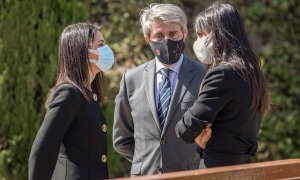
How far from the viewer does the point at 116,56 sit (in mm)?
7500

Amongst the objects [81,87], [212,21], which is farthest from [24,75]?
[212,21]

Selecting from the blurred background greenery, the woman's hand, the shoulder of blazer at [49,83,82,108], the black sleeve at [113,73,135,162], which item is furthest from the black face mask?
the blurred background greenery

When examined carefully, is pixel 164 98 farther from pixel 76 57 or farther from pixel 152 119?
pixel 76 57

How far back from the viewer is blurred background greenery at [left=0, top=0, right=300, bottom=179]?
19.4 ft

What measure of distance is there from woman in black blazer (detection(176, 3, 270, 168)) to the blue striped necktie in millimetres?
661

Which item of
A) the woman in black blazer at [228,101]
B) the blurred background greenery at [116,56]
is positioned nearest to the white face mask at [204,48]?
the woman in black blazer at [228,101]

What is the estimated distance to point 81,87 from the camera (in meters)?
3.82

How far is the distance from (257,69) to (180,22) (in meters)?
0.88

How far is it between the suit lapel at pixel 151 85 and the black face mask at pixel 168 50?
0.30 feet

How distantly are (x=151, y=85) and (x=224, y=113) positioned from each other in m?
0.92

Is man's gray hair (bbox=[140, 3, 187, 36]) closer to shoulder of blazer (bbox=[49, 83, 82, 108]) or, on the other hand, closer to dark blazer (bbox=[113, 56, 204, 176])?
dark blazer (bbox=[113, 56, 204, 176])

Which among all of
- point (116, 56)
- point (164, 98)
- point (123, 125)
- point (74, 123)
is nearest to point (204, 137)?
point (74, 123)

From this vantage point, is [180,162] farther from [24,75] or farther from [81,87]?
[24,75]

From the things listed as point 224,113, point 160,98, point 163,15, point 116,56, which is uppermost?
point 163,15
